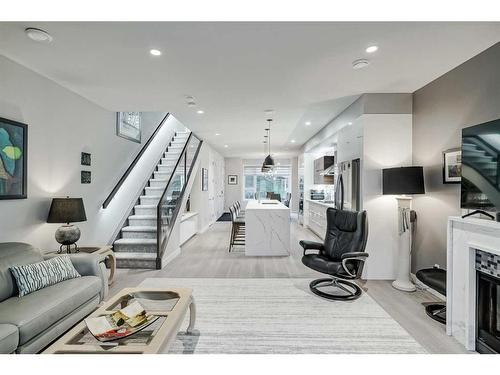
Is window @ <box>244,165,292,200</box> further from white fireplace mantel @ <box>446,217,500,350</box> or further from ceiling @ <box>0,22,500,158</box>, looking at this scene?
white fireplace mantel @ <box>446,217,500,350</box>

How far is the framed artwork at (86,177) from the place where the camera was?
3.78m

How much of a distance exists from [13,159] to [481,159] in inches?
180

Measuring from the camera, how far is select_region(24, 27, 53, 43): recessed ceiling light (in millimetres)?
2121

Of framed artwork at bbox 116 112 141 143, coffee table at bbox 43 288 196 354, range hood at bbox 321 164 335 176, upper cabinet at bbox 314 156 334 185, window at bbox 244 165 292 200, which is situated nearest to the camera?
coffee table at bbox 43 288 196 354

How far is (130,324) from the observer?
5.54ft

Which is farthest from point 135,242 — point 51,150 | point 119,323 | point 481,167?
point 481,167

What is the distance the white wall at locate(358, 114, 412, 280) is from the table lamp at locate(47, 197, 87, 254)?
387cm

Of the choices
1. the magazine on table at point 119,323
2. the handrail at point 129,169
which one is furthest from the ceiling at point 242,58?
the magazine on table at point 119,323

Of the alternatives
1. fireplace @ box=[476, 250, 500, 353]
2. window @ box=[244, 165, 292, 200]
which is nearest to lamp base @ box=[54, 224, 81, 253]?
fireplace @ box=[476, 250, 500, 353]

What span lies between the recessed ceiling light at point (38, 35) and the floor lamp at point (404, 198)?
3.96m

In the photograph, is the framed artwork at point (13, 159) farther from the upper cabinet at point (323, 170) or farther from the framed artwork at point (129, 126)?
A: the upper cabinet at point (323, 170)

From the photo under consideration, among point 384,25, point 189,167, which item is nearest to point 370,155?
point 384,25

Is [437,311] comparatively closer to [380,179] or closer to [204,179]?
[380,179]
